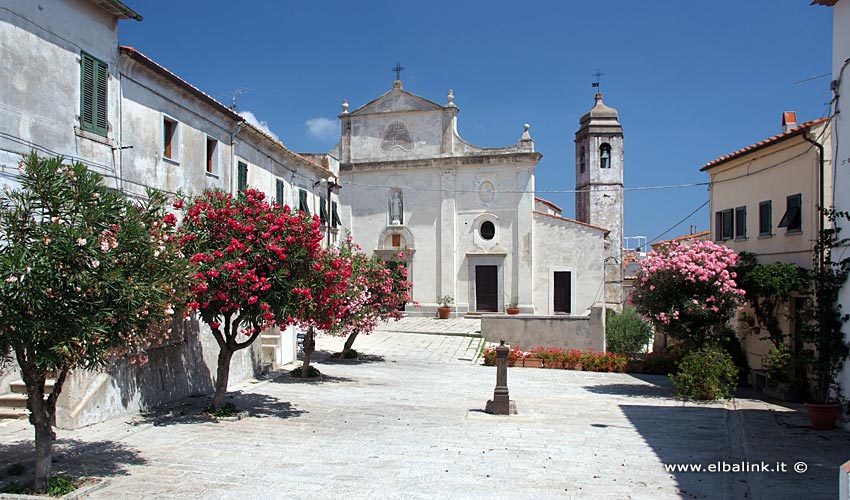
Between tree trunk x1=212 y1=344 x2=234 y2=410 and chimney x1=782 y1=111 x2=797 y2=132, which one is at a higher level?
chimney x1=782 y1=111 x2=797 y2=132

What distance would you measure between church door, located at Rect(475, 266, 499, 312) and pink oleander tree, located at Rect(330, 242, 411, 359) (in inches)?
534

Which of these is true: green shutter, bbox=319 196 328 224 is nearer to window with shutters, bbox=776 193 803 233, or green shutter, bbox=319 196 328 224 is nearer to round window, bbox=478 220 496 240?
round window, bbox=478 220 496 240

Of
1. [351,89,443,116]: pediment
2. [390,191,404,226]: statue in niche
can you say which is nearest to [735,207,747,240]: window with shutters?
[351,89,443,116]: pediment

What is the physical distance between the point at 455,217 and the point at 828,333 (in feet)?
80.6

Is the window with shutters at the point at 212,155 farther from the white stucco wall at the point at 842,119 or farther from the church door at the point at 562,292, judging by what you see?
the church door at the point at 562,292

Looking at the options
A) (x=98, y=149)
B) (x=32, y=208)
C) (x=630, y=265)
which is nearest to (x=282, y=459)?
(x=32, y=208)

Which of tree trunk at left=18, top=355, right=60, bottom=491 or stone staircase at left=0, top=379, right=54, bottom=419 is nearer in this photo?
tree trunk at left=18, top=355, right=60, bottom=491

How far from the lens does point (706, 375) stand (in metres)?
15.8

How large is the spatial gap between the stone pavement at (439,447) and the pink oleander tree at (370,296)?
2370 millimetres

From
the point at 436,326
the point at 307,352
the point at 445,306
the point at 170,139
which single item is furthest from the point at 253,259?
the point at 445,306

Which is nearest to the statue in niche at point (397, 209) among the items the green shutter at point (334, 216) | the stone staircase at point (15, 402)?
the green shutter at point (334, 216)

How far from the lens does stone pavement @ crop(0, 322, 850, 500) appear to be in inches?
320

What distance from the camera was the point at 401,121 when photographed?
37062 mm

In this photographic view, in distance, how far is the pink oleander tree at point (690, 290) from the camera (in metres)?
16.1
